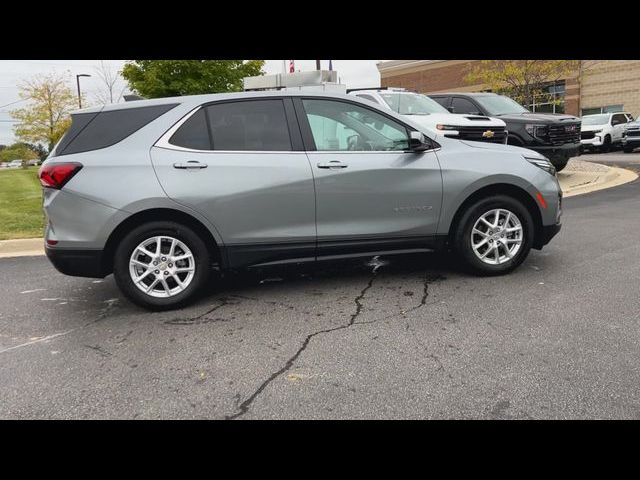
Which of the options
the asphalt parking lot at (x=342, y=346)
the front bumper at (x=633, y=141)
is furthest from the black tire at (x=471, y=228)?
the front bumper at (x=633, y=141)

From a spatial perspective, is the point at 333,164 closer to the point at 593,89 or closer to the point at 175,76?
the point at 175,76

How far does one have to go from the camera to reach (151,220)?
14.4ft

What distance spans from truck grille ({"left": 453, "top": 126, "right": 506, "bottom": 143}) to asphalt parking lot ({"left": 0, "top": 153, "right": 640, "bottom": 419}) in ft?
14.7

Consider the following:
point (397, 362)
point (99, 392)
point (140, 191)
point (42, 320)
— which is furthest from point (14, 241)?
point (397, 362)

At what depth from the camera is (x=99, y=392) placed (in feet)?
10.0

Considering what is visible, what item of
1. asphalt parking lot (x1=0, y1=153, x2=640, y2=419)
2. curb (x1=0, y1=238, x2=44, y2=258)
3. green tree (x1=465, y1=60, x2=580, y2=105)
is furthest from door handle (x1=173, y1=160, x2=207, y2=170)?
green tree (x1=465, y1=60, x2=580, y2=105)

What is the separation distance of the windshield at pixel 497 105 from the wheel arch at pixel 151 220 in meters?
8.97

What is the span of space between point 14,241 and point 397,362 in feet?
21.3

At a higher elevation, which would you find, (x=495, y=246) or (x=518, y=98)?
(x=518, y=98)

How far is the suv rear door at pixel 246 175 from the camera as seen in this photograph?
4.40m

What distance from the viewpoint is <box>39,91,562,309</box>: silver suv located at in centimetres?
430

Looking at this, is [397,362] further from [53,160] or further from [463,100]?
[463,100]

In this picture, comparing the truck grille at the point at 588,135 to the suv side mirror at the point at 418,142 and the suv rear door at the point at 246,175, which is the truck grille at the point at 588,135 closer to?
the suv side mirror at the point at 418,142

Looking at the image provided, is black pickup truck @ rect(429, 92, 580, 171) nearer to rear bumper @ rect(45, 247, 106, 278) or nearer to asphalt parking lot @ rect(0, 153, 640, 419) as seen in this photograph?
asphalt parking lot @ rect(0, 153, 640, 419)
